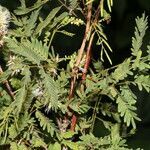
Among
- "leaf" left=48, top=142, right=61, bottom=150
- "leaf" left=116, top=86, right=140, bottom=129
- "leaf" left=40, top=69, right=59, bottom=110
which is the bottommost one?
"leaf" left=48, top=142, right=61, bottom=150

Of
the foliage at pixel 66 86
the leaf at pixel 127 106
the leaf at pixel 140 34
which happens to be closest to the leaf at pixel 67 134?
the foliage at pixel 66 86

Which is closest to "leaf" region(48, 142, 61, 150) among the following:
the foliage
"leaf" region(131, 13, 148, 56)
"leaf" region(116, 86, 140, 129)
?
the foliage

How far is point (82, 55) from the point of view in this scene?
1.23 m

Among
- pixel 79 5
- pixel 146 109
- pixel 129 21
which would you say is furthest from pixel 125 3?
pixel 79 5

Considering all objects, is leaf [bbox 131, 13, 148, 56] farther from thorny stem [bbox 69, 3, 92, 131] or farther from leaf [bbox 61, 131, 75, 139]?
leaf [bbox 61, 131, 75, 139]

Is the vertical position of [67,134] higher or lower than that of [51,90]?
lower

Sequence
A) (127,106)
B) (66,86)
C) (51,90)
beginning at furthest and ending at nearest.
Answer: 1. (66,86)
2. (127,106)
3. (51,90)

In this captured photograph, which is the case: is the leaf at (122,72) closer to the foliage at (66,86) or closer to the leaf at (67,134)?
the foliage at (66,86)

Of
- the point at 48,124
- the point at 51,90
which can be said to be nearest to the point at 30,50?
the point at 51,90

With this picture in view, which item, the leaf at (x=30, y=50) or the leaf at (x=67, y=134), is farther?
the leaf at (x=67, y=134)

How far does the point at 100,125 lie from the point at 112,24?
0.54 metres

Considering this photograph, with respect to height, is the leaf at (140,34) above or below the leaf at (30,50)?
below

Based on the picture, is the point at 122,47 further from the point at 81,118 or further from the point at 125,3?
the point at 81,118

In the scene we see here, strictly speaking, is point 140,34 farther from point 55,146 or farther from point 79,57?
point 55,146
